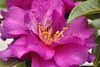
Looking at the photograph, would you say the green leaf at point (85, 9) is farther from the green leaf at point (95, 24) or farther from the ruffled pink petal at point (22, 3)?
the green leaf at point (95, 24)

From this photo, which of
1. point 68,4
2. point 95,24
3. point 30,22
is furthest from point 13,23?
point 95,24

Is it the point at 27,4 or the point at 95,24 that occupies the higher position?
the point at 27,4

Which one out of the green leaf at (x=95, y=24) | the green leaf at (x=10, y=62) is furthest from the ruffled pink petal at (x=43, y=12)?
the green leaf at (x=95, y=24)

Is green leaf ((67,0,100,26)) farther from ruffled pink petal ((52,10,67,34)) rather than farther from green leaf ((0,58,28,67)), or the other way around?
green leaf ((0,58,28,67))

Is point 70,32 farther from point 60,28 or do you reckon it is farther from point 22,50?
point 22,50

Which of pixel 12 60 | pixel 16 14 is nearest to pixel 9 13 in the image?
pixel 16 14

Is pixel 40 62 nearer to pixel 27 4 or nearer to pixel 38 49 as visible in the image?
pixel 38 49
